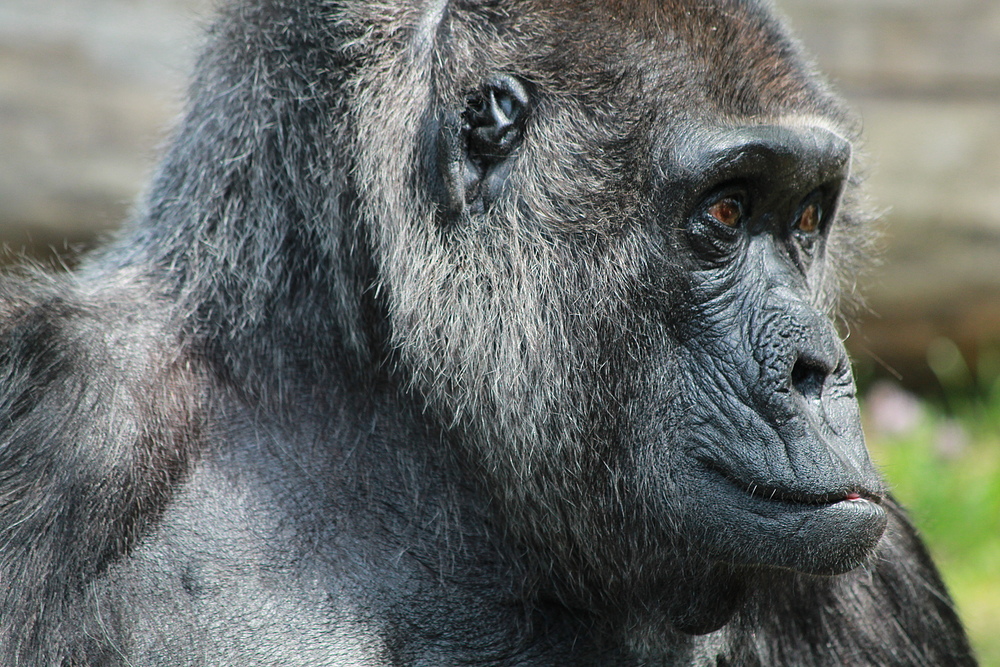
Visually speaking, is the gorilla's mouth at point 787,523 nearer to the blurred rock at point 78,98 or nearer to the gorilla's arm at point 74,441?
the gorilla's arm at point 74,441

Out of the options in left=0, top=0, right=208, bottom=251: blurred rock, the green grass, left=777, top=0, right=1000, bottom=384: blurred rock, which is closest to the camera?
the green grass

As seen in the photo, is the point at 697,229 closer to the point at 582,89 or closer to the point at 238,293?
the point at 582,89

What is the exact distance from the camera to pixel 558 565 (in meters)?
3.14

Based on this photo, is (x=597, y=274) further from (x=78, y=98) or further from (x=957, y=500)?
(x=78, y=98)

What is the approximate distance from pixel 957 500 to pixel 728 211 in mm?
4103

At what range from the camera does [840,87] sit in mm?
7039

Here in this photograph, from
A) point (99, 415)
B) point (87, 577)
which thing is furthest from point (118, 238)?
point (87, 577)

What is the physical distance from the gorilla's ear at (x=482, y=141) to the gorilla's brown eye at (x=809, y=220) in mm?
898

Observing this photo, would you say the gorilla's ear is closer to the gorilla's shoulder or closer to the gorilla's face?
the gorilla's face

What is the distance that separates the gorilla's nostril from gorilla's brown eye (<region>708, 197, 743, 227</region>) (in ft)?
1.45

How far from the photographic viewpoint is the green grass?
595 centimetres

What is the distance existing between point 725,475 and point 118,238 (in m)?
2.35

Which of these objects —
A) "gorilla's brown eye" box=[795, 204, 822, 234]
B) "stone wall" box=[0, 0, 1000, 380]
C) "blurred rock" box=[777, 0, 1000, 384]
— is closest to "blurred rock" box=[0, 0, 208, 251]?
"stone wall" box=[0, 0, 1000, 380]

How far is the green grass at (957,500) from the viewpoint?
5.95 m
